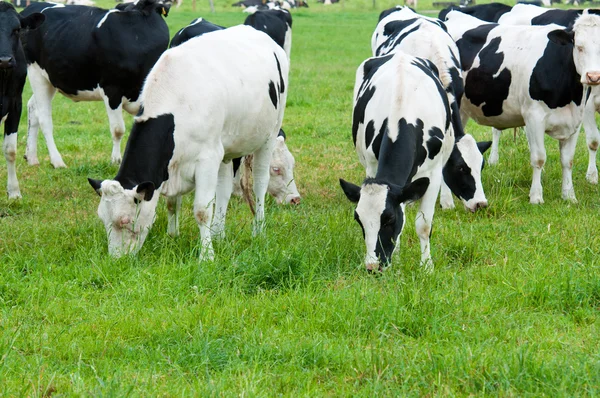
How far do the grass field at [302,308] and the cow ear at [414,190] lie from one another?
487 mm

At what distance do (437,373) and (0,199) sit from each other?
6508mm

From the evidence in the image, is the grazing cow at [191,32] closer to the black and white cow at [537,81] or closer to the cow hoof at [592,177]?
the black and white cow at [537,81]

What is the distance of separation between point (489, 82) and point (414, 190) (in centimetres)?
408

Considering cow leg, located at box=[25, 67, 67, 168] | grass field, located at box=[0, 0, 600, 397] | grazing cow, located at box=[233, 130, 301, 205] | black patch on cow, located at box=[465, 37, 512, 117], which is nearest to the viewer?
grass field, located at box=[0, 0, 600, 397]

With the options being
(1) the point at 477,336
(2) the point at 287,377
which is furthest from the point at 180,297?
(1) the point at 477,336

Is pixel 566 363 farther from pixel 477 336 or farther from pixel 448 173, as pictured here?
pixel 448 173

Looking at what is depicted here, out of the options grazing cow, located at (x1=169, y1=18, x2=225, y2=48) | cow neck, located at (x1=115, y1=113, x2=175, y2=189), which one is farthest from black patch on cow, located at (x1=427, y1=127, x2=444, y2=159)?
grazing cow, located at (x1=169, y1=18, x2=225, y2=48)

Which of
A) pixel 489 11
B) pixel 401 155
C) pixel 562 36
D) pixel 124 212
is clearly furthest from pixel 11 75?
pixel 489 11

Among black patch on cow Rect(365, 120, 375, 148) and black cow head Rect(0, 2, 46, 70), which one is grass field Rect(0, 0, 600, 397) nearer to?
black patch on cow Rect(365, 120, 375, 148)

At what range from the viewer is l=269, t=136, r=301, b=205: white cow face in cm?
950

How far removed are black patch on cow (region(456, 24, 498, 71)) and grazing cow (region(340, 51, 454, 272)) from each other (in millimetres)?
2445

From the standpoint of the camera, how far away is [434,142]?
7.00 meters

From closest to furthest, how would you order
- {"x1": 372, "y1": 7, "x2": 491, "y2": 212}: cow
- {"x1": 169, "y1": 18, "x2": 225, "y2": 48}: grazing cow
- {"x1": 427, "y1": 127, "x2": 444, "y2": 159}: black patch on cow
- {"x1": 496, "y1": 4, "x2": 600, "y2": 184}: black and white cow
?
{"x1": 427, "y1": 127, "x2": 444, "y2": 159}: black patch on cow
{"x1": 372, "y1": 7, "x2": 491, "y2": 212}: cow
{"x1": 169, "y1": 18, "x2": 225, "y2": 48}: grazing cow
{"x1": 496, "y1": 4, "x2": 600, "y2": 184}: black and white cow

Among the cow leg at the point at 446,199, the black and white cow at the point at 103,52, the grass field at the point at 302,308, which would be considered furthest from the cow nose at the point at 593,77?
the black and white cow at the point at 103,52
